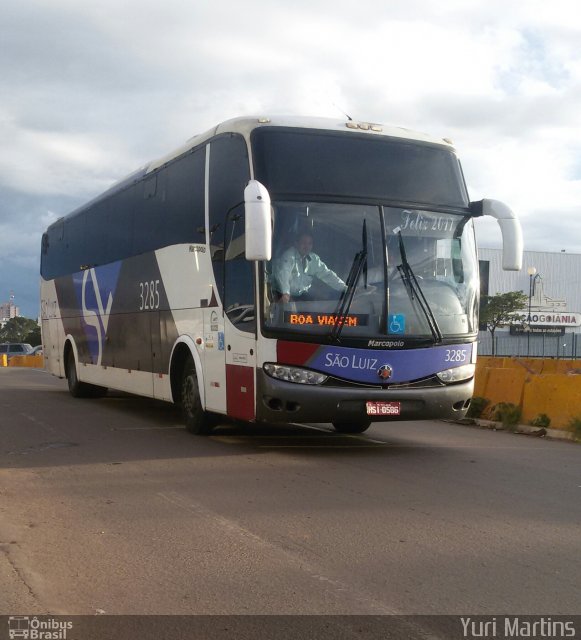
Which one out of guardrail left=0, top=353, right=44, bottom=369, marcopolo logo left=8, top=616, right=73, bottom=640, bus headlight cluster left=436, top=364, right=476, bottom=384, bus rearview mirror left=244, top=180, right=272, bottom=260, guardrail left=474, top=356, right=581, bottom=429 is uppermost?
Result: bus rearview mirror left=244, top=180, right=272, bottom=260

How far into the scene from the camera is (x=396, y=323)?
930 cm

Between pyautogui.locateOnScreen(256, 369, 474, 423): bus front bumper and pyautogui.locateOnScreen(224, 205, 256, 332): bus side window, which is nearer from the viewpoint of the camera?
pyautogui.locateOnScreen(256, 369, 474, 423): bus front bumper

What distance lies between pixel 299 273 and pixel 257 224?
86 centimetres

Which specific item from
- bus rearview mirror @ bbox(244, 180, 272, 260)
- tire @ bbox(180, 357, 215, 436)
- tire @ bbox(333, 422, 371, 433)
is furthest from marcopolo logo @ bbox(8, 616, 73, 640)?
tire @ bbox(333, 422, 371, 433)

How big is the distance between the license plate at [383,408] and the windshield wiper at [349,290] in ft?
2.84

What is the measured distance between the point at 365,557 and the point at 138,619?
5.70ft

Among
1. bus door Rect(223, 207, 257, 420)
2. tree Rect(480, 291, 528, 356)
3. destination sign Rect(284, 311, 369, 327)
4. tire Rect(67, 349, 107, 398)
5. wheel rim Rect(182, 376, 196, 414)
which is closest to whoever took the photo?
destination sign Rect(284, 311, 369, 327)

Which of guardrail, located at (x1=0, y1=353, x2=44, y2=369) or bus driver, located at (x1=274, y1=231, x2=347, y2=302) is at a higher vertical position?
bus driver, located at (x1=274, y1=231, x2=347, y2=302)

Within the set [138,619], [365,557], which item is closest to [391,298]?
[365,557]

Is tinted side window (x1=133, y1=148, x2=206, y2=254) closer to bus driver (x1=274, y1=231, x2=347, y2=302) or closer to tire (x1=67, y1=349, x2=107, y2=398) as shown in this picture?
bus driver (x1=274, y1=231, x2=347, y2=302)

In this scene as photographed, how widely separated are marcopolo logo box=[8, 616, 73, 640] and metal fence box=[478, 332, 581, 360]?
96.4 feet

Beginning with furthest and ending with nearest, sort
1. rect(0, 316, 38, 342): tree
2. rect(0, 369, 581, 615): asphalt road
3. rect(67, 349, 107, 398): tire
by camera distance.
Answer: rect(0, 316, 38, 342): tree, rect(67, 349, 107, 398): tire, rect(0, 369, 581, 615): asphalt road

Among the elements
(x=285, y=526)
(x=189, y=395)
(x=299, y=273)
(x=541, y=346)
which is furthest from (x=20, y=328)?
(x=285, y=526)

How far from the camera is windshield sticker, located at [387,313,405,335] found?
9.27 meters
